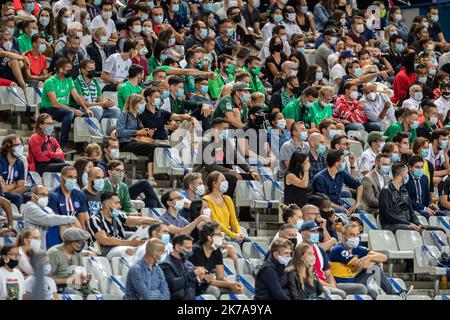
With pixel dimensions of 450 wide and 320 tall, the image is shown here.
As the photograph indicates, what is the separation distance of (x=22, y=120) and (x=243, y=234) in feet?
11.8

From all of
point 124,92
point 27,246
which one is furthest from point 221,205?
point 124,92

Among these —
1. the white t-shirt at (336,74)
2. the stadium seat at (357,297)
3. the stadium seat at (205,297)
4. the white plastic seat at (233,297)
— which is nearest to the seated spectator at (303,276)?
the white plastic seat at (233,297)

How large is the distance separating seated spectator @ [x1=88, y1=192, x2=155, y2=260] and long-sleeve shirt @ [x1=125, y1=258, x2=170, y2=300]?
2.88ft

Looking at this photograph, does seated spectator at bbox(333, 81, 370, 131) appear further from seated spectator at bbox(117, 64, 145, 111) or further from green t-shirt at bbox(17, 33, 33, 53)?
green t-shirt at bbox(17, 33, 33, 53)

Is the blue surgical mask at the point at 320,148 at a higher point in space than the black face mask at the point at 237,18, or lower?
lower

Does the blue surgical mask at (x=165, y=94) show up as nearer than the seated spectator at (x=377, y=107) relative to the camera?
Yes

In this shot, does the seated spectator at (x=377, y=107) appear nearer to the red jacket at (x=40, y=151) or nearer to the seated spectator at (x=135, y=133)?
the seated spectator at (x=135, y=133)

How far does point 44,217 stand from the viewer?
13.4 meters

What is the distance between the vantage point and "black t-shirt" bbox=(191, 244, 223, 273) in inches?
528

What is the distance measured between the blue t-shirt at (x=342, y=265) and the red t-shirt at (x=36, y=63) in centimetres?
505

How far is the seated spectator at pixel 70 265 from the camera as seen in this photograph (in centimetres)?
1262

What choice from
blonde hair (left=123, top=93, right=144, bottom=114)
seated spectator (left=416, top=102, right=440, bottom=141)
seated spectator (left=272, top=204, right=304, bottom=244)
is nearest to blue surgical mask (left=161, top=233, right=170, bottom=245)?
seated spectator (left=272, top=204, right=304, bottom=244)

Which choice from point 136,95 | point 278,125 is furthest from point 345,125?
point 136,95
